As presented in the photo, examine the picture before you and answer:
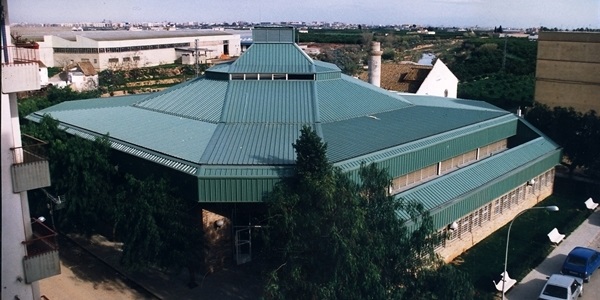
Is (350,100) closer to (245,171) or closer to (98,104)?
(245,171)

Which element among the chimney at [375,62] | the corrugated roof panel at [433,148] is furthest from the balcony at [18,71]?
the chimney at [375,62]

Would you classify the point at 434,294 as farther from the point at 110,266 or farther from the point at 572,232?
the point at 572,232

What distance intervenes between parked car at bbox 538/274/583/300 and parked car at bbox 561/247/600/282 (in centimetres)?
128

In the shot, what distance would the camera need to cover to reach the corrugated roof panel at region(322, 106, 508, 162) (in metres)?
23.0

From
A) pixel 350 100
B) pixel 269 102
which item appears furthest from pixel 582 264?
pixel 269 102

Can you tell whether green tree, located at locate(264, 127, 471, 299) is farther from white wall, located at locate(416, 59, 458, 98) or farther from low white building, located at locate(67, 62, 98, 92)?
low white building, located at locate(67, 62, 98, 92)

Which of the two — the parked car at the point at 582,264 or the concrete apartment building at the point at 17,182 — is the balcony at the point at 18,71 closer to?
the concrete apartment building at the point at 17,182

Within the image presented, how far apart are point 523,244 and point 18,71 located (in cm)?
2334

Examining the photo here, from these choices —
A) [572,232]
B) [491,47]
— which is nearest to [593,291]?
[572,232]

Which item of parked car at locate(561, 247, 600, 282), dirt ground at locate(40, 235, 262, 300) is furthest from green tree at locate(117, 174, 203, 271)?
parked car at locate(561, 247, 600, 282)

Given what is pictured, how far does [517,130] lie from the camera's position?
34.8m

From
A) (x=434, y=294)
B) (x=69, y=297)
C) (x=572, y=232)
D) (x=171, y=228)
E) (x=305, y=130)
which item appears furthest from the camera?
(x=572, y=232)

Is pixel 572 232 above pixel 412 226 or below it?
below

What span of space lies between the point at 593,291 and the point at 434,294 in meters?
11.6
